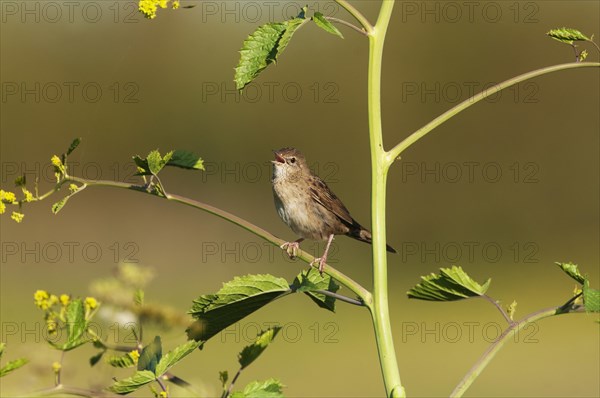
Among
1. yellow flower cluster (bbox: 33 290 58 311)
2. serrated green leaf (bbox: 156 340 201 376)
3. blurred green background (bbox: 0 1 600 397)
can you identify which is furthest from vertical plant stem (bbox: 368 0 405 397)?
blurred green background (bbox: 0 1 600 397)

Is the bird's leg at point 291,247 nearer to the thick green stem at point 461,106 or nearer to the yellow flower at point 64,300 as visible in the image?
the thick green stem at point 461,106

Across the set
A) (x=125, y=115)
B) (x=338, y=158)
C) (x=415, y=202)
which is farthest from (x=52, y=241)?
(x=415, y=202)

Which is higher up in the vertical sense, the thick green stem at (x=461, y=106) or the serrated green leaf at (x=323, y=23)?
the serrated green leaf at (x=323, y=23)

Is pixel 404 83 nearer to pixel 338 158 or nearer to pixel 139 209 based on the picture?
pixel 338 158

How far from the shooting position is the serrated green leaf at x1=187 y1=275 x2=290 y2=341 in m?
1.59

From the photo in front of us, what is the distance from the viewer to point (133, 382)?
4.88ft

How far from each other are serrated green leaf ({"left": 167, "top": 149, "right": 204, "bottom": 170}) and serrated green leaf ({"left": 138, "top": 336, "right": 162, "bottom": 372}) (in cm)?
31

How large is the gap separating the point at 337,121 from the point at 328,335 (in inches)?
124

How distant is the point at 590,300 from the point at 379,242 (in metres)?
0.34

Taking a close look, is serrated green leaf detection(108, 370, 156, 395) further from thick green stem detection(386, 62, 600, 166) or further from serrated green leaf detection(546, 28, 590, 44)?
serrated green leaf detection(546, 28, 590, 44)

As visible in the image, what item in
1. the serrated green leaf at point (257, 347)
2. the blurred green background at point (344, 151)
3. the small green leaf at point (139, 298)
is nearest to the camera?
the serrated green leaf at point (257, 347)

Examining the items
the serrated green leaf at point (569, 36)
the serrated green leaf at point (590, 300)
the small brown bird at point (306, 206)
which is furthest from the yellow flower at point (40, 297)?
the small brown bird at point (306, 206)

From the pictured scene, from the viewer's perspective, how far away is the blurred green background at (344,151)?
41.0 ft

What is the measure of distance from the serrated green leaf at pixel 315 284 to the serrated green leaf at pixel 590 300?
0.43 m
